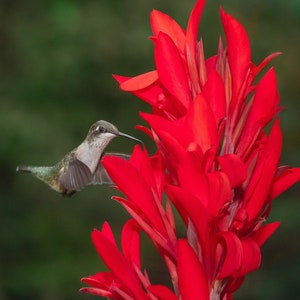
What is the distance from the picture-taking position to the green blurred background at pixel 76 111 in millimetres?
7863

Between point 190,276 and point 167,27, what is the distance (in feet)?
2.13

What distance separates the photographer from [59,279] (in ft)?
25.0

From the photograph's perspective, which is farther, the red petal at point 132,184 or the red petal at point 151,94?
the red petal at point 151,94

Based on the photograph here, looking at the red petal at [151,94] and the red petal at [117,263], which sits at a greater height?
the red petal at [151,94]

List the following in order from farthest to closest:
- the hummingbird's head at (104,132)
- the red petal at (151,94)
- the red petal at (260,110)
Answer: the hummingbird's head at (104,132) → the red petal at (151,94) → the red petal at (260,110)

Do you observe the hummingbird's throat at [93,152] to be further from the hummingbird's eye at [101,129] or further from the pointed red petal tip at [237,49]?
the pointed red petal tip at [237,49]

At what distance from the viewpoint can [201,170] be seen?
Answer: 78.5 inches

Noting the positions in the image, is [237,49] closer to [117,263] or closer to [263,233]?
[263,233]

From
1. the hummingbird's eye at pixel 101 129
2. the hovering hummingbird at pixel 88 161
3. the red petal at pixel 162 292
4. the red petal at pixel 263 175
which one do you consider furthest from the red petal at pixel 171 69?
the hummingbird's eye at pixel 101 129

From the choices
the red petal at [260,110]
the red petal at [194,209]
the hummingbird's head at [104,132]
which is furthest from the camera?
the hummingbird's head at [104,132]

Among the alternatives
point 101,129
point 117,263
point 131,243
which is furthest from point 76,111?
point 117,263

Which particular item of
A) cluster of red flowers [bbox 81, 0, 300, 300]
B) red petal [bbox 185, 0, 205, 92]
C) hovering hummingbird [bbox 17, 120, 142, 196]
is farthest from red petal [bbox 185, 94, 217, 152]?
hovering hummingbird [bbox 17, 120, 142, 196]

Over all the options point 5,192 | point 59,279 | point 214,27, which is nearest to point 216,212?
point 59,279

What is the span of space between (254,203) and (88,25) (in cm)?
716
